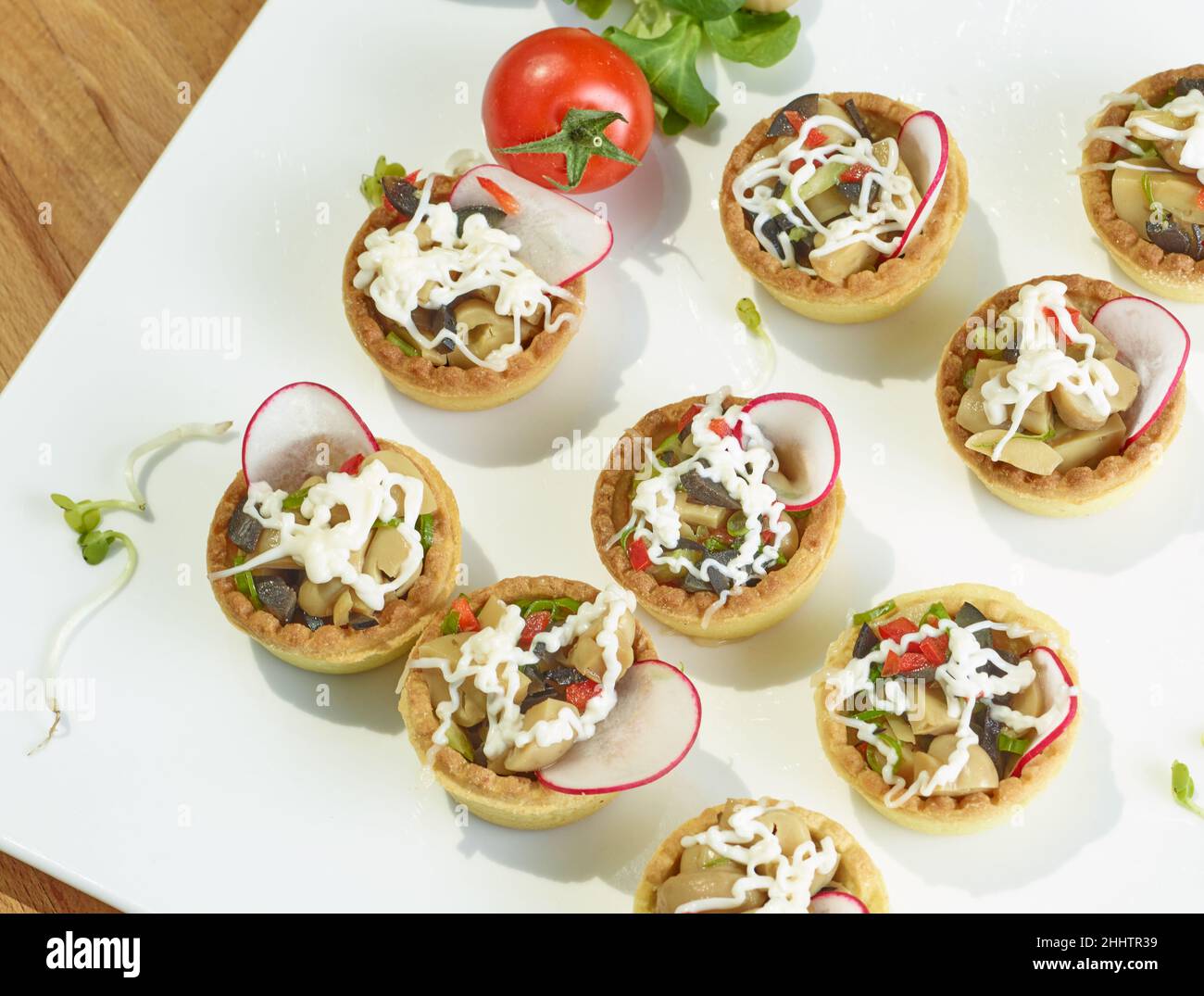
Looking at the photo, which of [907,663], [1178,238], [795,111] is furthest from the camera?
[795,111]

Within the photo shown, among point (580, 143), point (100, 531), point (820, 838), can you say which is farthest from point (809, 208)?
point (100, 531)

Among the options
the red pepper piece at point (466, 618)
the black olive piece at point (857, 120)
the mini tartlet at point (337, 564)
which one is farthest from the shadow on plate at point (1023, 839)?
the black olive piece at point (857, 120)

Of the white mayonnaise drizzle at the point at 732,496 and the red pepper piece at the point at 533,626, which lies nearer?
the red pepper piece at the point at 533,626

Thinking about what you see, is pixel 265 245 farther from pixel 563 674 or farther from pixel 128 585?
pixel 563 674

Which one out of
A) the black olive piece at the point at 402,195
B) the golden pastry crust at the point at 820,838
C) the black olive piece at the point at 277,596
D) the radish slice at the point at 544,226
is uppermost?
the black olive piece at the point at 402,195

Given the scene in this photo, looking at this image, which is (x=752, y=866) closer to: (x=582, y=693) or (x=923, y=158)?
(x=582, y=693)

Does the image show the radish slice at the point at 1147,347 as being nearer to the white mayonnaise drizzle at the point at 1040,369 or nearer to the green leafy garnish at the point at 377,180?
the white mayonnaise drizzle at the point at 1040,369
